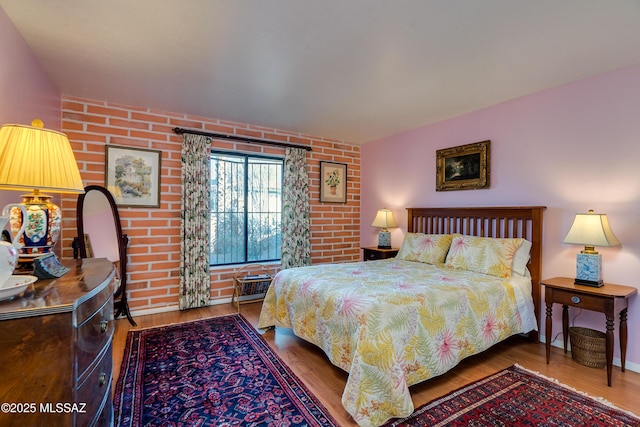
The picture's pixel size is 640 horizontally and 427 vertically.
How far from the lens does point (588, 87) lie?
2592 millimetres

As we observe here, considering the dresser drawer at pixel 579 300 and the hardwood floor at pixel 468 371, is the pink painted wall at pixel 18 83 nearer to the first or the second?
the hardwood floor at pixel 468 371

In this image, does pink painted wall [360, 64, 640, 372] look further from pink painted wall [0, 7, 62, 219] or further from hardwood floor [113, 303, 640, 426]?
pink painted wall [0, 7, 62, 219]

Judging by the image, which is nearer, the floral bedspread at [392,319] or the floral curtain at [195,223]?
the floral bedspread at [392,319]

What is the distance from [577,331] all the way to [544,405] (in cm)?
103

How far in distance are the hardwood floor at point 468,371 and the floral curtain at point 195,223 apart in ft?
2.54

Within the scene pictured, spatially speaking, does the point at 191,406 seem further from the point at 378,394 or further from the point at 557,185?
the point at 557,185

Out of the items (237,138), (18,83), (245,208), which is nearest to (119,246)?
(245,208)

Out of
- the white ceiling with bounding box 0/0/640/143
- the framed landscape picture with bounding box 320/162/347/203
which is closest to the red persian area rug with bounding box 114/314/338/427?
the white ceiling with bounding box 0/0/640/143

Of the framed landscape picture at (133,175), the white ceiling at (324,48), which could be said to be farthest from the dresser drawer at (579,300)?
the framed landscape picture at (133,175)

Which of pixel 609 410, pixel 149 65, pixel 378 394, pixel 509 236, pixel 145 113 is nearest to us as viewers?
pixel 378 394

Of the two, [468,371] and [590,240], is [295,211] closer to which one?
[468,371]

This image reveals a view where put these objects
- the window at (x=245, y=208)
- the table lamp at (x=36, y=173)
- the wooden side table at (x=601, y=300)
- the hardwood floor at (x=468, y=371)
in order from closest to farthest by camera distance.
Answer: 1. the table lamp at (x=36, y=173)
2. the hardwood floor at (x=468, y=371)
3. the wooden side table at (x=601, y=300)
4. the window at (x=245, y=208)

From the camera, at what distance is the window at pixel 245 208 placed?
4082 mm

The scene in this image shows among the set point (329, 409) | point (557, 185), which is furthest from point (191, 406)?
point (557, 185)
